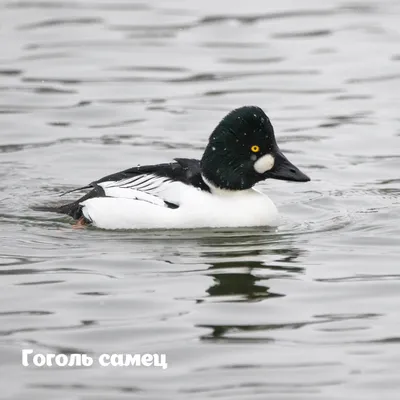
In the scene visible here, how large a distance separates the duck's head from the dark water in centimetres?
47

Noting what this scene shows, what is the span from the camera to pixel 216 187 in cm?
1133

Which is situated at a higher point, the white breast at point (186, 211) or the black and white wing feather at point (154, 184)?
the black and white wing feather at point (154, 184)

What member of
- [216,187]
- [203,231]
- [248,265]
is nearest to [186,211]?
[203,231]

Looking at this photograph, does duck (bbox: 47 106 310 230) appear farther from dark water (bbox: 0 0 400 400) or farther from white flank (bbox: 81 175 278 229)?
dark water (bbox: 0 0 400 400)

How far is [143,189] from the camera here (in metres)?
11.4

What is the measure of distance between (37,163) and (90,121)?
1.86 metres

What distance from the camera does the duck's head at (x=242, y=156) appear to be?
439 inches

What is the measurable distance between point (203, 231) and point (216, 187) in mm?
399

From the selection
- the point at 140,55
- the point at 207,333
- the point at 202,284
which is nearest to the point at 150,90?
the point at 140,55

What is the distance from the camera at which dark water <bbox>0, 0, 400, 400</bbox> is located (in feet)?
Answer: 26.5

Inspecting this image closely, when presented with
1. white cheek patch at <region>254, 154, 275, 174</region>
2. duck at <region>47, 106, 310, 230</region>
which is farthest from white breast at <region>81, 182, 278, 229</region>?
white cheek patch at <region>254, 154, 275, 174</region>

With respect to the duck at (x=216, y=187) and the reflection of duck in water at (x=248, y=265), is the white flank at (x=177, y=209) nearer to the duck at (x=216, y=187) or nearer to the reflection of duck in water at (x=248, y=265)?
the duck at (x=216, y=187)

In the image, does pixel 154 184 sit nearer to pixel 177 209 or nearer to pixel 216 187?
pixel 177 209

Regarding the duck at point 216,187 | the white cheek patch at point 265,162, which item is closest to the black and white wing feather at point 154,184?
the duck at point 216,187
